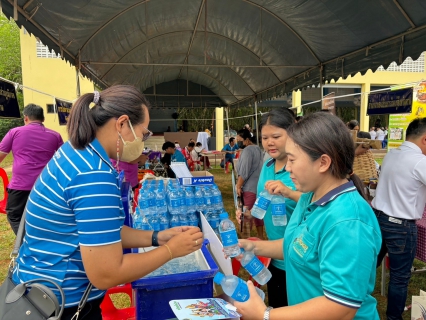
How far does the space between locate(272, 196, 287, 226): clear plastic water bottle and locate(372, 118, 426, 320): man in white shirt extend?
120 centimetres

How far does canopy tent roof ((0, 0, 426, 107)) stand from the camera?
3.76 m

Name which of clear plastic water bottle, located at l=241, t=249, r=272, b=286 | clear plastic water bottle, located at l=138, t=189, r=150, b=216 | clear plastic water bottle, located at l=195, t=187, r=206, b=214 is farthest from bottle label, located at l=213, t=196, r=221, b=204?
clear plastic water bottle, located at l=241, t=249, r=272, b=286

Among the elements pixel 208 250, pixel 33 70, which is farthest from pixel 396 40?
pixel 33 70

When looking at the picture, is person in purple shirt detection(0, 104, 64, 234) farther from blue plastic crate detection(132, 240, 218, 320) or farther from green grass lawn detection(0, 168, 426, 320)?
blue plastic crate detection(132, 240, 218, 320)

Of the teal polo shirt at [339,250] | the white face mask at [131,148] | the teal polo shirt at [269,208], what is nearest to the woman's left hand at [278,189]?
the teal polo shirt at [269,208]

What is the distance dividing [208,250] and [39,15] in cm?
345

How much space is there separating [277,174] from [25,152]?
3394 mm

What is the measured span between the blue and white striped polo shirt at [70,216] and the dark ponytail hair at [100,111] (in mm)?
46

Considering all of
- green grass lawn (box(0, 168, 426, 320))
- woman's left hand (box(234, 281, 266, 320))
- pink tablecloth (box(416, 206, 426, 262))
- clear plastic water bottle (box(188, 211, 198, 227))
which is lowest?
green grass lawn (box(0, 168, 426, 320))

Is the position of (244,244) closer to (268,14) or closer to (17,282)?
(17,282)

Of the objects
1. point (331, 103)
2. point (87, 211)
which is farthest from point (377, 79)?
point (87, 211)

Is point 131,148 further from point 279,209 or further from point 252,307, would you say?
point 279,209

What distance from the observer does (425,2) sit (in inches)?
124

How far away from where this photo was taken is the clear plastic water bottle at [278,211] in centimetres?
199
